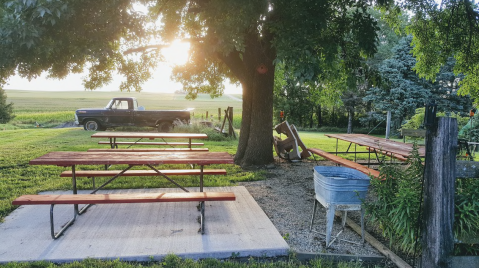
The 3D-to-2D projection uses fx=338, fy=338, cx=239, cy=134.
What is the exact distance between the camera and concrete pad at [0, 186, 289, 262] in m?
3.81

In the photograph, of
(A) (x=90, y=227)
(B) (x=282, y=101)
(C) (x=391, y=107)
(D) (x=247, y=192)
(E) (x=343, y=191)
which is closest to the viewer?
(E) (x=343, y=191)

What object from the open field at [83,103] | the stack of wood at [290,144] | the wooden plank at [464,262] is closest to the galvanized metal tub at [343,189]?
the wooden plank at [464,262]

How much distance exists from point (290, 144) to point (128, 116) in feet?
38.8

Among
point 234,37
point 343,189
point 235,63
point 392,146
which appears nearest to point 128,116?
point 235,63

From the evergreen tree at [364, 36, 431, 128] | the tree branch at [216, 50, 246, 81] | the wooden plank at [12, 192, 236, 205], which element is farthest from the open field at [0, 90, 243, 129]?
the wooden plank at [12, 192, 236, 205]

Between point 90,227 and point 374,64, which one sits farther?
point 374,64

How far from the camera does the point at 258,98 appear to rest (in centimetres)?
923

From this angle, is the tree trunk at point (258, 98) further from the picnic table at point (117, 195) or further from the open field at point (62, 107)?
the open field at point (62, 107)

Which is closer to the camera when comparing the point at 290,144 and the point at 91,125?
the point at 290,144

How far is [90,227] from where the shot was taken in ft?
15.0

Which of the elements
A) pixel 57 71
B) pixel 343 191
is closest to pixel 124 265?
pixel 343 191

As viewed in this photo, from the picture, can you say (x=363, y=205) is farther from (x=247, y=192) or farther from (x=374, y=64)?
(x=374, y=64)

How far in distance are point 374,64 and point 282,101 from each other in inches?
373

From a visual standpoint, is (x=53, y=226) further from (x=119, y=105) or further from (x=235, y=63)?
(x=119, y=105)
